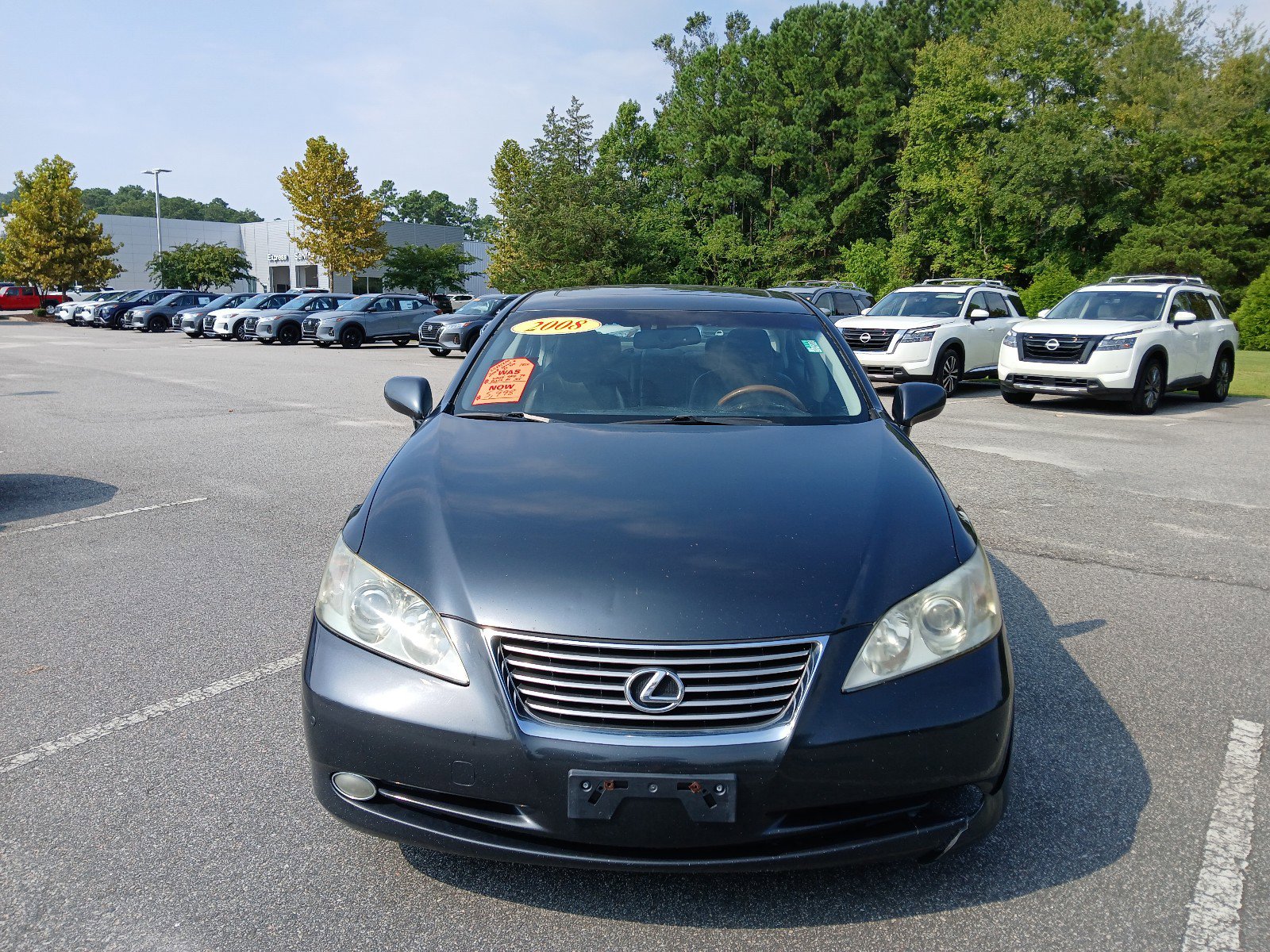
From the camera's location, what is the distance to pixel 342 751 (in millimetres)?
2402

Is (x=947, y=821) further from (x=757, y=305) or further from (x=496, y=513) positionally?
(x=757, y=305)

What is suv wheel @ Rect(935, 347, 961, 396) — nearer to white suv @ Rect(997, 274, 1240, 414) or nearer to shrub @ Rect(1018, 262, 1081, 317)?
white suv @ Rect(997, 274, 1240, 414)

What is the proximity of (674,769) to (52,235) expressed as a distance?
62534 millimetres

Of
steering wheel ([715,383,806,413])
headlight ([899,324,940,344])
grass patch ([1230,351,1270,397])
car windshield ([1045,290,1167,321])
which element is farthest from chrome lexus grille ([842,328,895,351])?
steering wheel ([715,383,806,413])

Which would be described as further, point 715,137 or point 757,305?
point 715,137

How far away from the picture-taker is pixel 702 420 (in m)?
3.62

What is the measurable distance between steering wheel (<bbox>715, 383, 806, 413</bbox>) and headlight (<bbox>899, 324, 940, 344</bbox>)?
12826 millimetres

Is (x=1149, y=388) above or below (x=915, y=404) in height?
below

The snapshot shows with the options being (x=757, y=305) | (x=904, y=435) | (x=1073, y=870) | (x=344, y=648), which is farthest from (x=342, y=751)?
(x=757, y=305)

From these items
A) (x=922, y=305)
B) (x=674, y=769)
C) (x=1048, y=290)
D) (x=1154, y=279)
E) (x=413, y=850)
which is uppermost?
(x=1154, y=279)

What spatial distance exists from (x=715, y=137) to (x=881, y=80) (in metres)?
8.35

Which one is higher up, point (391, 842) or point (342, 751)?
point (342, 751)

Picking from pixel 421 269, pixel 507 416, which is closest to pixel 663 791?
pixel 507 416

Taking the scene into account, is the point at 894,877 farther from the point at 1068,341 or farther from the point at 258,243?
the point at 258,243
